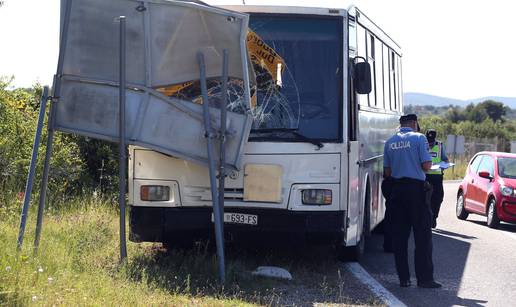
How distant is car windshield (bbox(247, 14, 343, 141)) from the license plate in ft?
2.86

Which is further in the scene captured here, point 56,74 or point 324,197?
point 324,197

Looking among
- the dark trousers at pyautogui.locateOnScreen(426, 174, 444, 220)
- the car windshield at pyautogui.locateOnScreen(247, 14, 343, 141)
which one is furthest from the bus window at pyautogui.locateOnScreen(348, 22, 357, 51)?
the dark trousers at pyautogui.locateOnScreen(426, 174, 444, 220)

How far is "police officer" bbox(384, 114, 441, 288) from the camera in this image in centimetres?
977

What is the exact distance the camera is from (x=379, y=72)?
43.0 ft

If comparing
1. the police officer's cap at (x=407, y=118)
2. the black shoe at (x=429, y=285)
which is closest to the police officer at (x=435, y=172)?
the police officer's cap at (x=407, y=118)

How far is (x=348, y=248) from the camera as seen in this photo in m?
10.8

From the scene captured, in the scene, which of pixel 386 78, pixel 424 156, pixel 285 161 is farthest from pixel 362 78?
pixel 386 78

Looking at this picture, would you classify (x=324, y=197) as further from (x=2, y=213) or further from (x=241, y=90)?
(x=2, y=213)

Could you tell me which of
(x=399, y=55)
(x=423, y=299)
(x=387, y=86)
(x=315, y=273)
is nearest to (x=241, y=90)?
(x=315, y=273)

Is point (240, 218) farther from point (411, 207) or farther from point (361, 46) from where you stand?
point (361, 46)

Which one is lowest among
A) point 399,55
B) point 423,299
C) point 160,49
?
point 423,299

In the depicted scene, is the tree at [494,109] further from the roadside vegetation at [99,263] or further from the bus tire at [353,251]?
the bus tire at [353,251]

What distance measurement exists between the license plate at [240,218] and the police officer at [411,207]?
65.7 inches

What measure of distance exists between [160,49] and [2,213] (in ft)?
13.7
